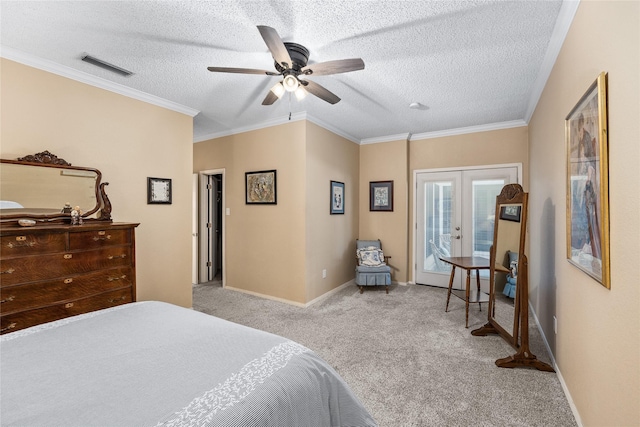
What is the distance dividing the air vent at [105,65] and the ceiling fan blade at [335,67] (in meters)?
1.78

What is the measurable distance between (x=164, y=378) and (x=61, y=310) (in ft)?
6.08

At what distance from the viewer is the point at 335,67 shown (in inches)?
81.9

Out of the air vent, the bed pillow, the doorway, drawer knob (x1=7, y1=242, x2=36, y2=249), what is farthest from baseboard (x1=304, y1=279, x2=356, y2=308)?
the air vent

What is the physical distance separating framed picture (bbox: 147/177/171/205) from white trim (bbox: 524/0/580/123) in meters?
3.86

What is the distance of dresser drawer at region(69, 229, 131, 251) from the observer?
235cm

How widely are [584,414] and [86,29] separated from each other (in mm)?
4075

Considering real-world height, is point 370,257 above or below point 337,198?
below

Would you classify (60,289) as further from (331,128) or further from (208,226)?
(331,128)

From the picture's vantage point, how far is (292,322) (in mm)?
3426

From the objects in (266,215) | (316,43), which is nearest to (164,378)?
(316,43)

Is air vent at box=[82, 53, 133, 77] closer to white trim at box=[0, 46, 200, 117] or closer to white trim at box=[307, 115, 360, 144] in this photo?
white trim at box=[0, 46, 200, 117]

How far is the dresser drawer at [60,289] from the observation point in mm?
2004

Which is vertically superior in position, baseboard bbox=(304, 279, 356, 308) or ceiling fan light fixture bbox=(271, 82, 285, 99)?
ceiling fan light fixture bbox=(271, 82, 285, 99)

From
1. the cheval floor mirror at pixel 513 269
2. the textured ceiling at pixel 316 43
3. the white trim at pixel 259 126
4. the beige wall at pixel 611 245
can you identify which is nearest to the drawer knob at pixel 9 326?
the textured ceiling at pixel 316 43
